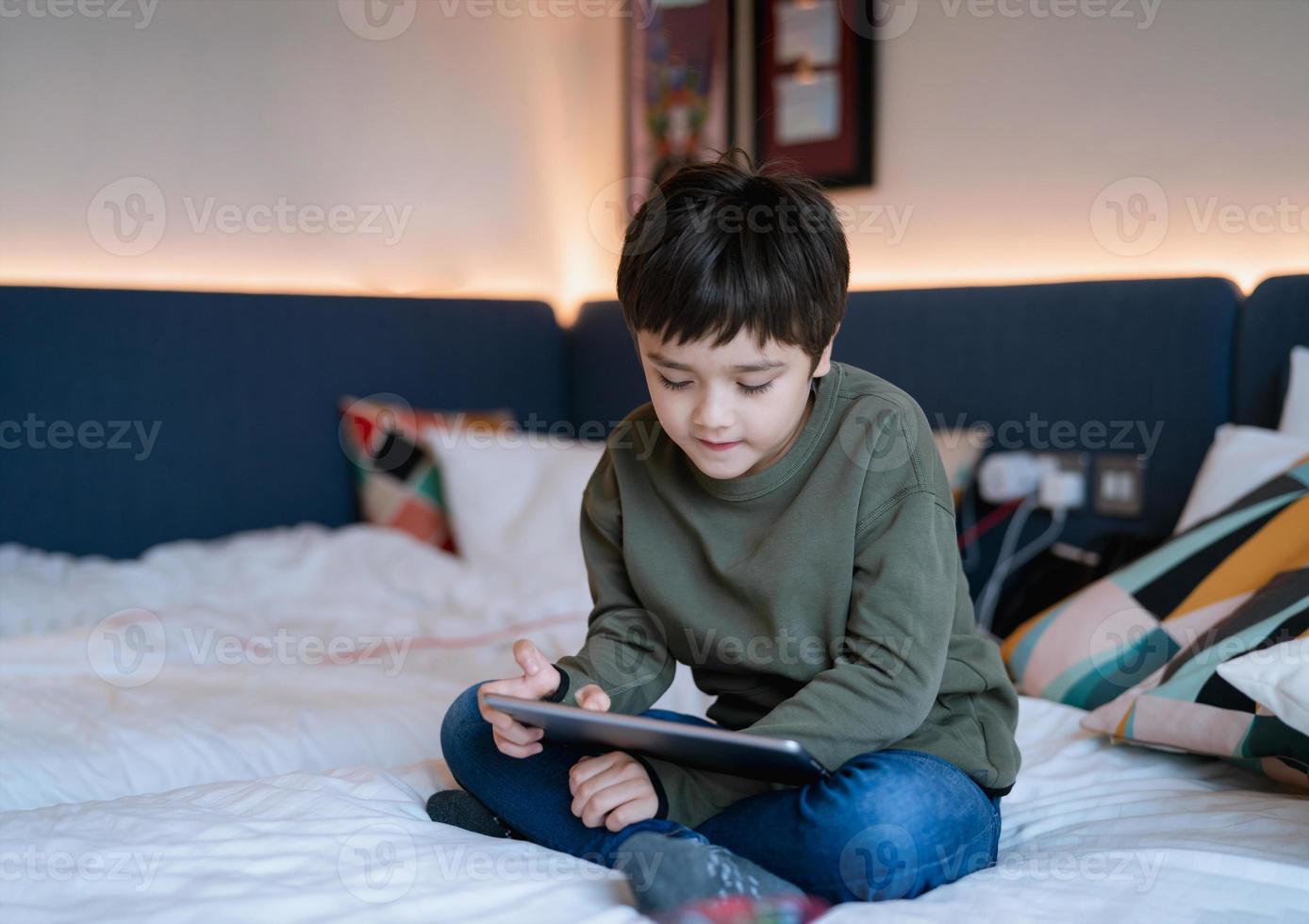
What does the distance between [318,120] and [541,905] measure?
6.71ft

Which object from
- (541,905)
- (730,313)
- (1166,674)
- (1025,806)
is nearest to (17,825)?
(541,905)

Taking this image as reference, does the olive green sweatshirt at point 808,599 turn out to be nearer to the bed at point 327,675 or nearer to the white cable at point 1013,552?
the bed at point 327,675

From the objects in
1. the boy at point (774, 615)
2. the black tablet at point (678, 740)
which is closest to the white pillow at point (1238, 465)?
the boy at point (774, 615)

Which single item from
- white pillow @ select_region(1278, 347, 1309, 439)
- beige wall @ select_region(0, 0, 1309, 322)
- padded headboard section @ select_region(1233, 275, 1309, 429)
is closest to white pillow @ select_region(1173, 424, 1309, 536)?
white pillow @ select_region(1278, 347, 1309, 439)

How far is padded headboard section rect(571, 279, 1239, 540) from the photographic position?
1839 mm

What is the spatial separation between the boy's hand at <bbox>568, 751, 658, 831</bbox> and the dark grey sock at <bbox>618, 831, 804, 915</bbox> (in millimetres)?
109

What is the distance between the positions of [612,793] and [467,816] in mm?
166

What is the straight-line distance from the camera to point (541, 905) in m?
0.81

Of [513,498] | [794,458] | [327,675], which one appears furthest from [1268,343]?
[327,675]

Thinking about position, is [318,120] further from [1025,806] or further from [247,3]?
[1025,806]

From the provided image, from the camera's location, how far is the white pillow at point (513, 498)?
2172 millimetres

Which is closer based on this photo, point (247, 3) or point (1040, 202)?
point (1040, 202)

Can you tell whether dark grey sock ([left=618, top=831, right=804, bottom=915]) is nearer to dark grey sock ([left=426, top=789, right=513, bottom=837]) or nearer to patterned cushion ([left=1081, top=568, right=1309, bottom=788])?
dark grey sock ([left=426, top=789, right=513, bottom=837])

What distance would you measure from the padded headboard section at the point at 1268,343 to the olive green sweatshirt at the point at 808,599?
36.9 inches
